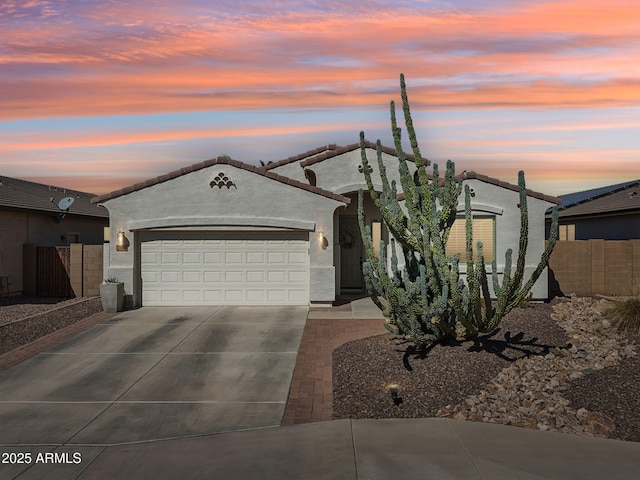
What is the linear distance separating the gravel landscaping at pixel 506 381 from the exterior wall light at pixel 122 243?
856 centimetres

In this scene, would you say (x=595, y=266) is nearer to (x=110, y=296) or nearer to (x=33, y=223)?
(x=110, y=296)

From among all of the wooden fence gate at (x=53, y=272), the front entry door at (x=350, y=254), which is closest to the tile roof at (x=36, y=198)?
the wooden fence gate at (x=53, y=272)

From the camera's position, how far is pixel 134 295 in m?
16.9

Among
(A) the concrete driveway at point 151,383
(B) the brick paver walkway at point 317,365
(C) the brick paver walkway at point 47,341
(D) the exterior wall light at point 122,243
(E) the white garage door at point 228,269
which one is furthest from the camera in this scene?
(E) the white garage door at point 228,269

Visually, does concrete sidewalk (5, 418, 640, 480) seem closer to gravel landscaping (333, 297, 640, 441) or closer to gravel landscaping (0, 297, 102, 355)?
gravel landscaping (333, 297, 640, 441)

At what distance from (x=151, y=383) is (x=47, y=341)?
4.66 meters

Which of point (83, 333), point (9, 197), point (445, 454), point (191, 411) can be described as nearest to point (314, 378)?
point (191, 411)

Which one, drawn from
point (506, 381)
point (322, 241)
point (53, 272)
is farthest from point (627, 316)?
point (53, 272)

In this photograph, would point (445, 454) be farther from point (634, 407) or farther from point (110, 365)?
point (110, 365)

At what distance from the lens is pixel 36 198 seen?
24031mm

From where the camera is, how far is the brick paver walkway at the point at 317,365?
26.2 feet

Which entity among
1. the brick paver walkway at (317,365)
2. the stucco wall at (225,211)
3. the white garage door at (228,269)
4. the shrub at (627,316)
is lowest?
the brick paver walkway at (317,365)

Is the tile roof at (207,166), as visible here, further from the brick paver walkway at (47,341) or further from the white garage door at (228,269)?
the brick paver walkway at (47,341)

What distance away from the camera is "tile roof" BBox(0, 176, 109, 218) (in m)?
21.3
